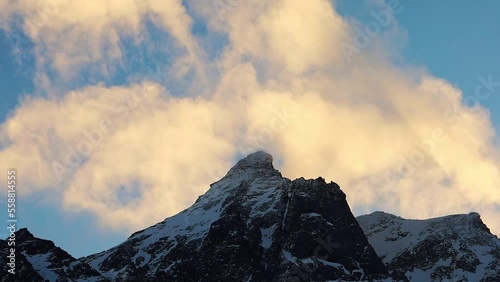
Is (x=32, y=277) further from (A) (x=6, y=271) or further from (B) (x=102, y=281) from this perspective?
(B) (x=102, y=281)

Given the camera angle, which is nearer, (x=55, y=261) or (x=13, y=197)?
(x=13, y=197)

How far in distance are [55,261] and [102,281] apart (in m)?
15.2

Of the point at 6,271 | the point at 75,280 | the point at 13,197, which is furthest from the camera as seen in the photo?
the point at 75,280

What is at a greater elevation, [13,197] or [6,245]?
[6,245]

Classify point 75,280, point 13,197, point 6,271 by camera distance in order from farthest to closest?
point 75,280 → point 6,271 → point 13,197

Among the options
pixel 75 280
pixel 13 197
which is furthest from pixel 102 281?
pixel 13 197

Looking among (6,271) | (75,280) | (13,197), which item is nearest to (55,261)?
(75,280)

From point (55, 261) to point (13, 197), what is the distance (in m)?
81.5

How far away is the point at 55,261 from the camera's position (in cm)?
19888

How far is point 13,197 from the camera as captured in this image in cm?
12288

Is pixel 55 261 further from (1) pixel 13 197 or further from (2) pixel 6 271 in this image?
(1) pixel 13 197

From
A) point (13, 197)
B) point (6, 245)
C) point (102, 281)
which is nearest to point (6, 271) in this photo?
point (6, 245)

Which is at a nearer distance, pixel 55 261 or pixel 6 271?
pixel 6 271

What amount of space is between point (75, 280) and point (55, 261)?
10.8 meters
